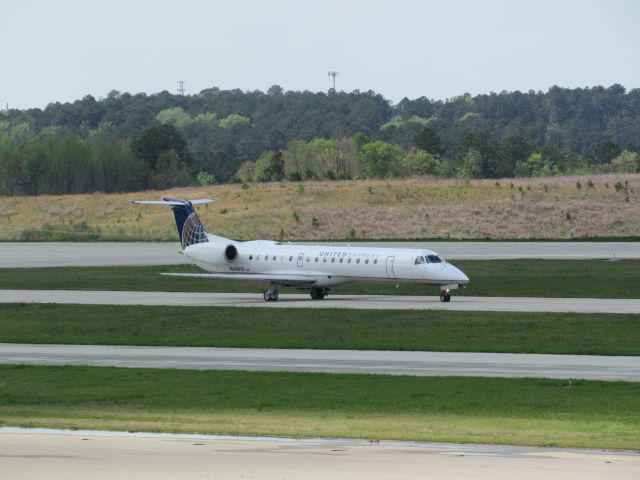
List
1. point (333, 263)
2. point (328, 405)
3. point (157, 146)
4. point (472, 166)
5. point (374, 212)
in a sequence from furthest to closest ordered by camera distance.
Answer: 1. point (157, 146)
2. point (472, 166)
3. point (374, 212)
4. point (333, 263)
5. point (328, 405)

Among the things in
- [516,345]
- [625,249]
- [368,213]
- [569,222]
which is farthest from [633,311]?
[368,213]

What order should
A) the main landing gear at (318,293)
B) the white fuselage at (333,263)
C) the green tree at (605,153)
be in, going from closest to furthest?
the white fuselage at (333,263) → the main landing gear at (318,293) → the green tree at (605,153)

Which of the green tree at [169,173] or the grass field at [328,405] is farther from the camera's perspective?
the green tree at [169,173]

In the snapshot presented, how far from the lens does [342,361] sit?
35.6m

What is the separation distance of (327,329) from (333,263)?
12.8m

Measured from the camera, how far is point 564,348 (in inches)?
1508

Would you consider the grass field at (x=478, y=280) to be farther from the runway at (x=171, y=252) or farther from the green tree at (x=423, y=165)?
the green tree at (x=423, y=165)

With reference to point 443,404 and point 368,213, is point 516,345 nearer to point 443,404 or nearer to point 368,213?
point 443,404

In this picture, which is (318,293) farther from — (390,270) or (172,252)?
(172,252)

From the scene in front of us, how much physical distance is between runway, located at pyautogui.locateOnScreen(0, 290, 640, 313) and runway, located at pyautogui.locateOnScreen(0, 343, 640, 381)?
1433 centimetres

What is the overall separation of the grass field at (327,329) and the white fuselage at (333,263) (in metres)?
4.88

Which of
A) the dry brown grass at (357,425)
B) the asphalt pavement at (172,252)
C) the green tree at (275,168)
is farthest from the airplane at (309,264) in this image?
the green tree at (275,168)

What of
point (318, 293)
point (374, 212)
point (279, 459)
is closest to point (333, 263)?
point (318, 293)

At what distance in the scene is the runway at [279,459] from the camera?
1855 centimetres
